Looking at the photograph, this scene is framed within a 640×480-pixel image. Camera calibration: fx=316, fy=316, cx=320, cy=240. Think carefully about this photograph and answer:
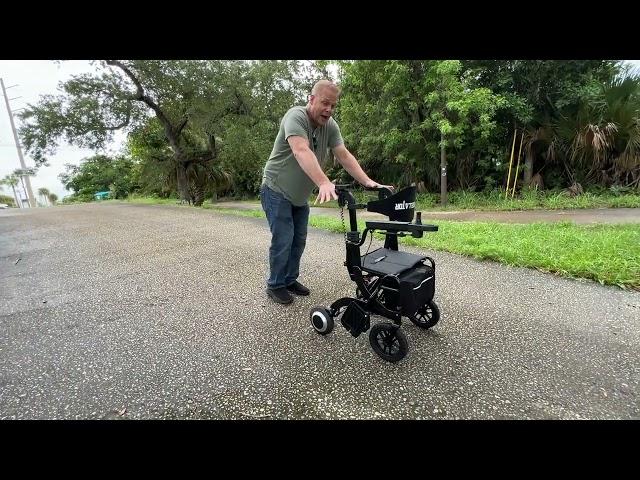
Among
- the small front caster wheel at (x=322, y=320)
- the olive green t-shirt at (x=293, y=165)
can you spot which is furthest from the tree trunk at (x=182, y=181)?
the small front caster wheel at (x=322, y=320)

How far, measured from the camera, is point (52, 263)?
4.26m

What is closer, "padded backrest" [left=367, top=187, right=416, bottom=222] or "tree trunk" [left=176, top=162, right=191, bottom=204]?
"padded backrest" [left=367, top=187, right=416, bottom=222]

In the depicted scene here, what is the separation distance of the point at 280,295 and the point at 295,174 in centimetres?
103

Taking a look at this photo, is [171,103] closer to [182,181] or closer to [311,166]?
[182,181]

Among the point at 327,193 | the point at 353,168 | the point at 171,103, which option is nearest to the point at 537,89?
the point at 353,168

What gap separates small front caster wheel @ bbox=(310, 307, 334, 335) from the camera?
2.10m

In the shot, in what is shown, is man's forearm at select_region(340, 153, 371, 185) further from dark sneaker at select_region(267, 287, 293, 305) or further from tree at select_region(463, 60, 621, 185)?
tree at select_region(463, 60, 621, 185)

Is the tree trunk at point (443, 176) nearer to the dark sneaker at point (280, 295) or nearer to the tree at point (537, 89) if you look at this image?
the tree at point (537, 89)

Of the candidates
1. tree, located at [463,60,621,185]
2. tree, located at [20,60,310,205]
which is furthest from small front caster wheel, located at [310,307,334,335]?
tree, located at [20,60,310,205]

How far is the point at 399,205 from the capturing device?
192cm

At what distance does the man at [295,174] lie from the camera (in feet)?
7.06

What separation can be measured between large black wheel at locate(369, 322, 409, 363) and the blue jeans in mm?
1064

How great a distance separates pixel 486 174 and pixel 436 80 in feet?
11.3

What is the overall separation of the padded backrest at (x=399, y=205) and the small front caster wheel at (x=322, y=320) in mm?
762
